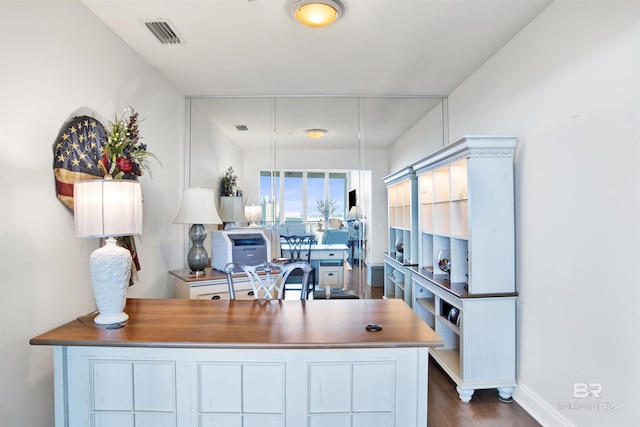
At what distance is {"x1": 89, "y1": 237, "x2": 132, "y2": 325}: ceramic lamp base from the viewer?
1735 mm

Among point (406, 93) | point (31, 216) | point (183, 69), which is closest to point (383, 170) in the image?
point (406, 93)

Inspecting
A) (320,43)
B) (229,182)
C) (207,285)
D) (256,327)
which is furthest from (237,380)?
(229,182)

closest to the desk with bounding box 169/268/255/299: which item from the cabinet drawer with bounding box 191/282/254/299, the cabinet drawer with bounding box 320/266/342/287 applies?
the cabinet drawer with bounding box 191/282/254/299

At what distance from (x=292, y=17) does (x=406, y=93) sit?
6.15ft

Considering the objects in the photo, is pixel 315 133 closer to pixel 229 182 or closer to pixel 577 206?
pixel 229 182

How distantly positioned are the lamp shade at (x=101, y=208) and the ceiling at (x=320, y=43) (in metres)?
1.26

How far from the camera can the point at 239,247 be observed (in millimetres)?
3230

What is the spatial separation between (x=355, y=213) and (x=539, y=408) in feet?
7.80

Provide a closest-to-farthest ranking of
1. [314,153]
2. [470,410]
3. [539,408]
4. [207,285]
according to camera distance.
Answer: [539,408] → [470,410] → [207,285] → [314,153]

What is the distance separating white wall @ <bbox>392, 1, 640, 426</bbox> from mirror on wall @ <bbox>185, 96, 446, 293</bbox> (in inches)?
59.7

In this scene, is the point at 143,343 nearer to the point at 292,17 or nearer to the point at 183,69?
the point at 292,17
